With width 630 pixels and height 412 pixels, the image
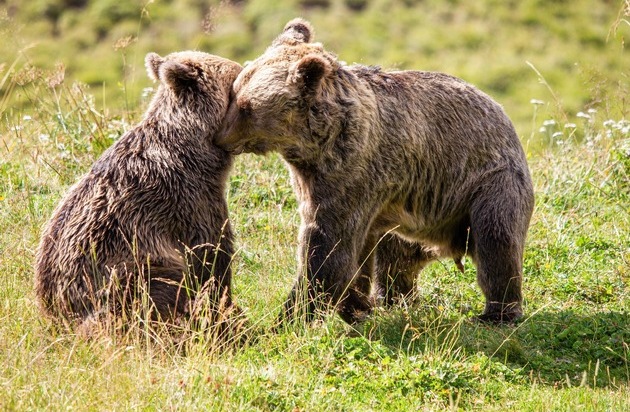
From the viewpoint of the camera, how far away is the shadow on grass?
19.2 ft

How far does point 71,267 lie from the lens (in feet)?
18.7

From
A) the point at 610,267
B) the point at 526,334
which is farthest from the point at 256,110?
the point at 610,267

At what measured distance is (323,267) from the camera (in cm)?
612

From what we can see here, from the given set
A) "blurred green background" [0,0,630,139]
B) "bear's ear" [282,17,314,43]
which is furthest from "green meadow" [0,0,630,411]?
"blurred green background" [0,0,630,139]

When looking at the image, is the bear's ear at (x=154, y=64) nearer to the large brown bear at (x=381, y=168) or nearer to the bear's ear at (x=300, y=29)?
the large brown bear at (x=381, y=168)

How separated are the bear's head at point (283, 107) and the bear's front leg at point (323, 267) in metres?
0.53

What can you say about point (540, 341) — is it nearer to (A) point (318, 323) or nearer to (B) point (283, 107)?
(A) point (318, 323)

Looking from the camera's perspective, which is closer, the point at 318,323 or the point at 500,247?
the point at 318,323

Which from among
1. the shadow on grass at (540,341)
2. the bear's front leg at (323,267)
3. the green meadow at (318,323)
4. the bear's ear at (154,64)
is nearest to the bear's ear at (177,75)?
the bear's ear at (154,64)

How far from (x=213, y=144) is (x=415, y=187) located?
1498mm

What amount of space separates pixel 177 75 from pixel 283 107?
738mm

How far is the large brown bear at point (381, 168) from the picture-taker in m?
6.11

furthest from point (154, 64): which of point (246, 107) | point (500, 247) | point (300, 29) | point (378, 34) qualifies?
point (378, 34)

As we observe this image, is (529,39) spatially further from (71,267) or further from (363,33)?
(71,267)
